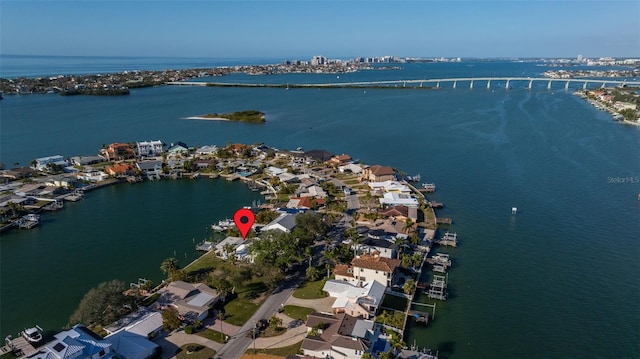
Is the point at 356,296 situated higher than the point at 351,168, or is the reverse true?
the point at 351,168

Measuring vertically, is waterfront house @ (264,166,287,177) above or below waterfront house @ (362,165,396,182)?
below

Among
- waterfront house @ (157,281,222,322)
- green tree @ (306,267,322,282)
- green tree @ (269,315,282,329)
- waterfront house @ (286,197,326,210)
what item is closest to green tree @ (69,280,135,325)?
waterfront house @ (157,281,222,322)

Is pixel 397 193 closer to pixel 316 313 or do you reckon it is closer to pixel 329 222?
pixel 329 222

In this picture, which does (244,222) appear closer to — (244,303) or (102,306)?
(244,303)

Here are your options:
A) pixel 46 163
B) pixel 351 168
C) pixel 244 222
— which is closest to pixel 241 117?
pixel 46 163

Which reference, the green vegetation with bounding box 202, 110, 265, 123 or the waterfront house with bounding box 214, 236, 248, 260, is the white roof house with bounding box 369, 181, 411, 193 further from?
the green vegetation with bounding box 202, 110, 265, 123
